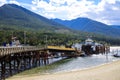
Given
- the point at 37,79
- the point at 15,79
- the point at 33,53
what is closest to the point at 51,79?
the point at 37,79

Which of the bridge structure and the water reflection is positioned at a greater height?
the bridge structure

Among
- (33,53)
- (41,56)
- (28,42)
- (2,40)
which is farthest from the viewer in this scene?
(28,42)

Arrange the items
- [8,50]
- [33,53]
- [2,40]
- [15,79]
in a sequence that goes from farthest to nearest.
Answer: [2,40]
[33,53]
[8,50]
[15,79]

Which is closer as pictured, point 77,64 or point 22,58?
point 22,58

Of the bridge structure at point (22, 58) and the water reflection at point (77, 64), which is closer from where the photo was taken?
the bridge structure at point (22, 58)

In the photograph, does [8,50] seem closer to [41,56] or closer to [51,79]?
[51,79]

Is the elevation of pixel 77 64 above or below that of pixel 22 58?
below

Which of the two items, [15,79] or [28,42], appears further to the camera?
[28,42]

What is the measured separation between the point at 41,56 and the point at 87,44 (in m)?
91.5

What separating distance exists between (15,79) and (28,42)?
12298cm

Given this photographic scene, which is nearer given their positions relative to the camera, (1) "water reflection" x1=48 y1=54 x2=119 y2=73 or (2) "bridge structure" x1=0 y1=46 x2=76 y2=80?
(2) "bridge structure" x1=0 y1=46 x2=76 y2=80

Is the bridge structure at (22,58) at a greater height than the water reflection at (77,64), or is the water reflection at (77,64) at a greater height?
the bridge structure at (22,58)

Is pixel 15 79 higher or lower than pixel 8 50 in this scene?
lower

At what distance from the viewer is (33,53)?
101 metres
